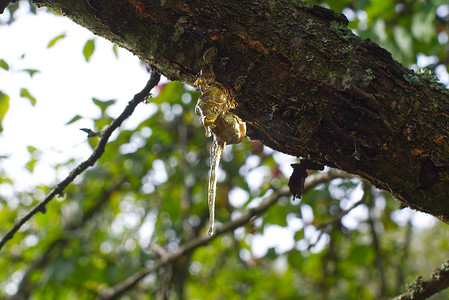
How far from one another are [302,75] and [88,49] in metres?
1.24

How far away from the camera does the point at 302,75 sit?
2.60ft

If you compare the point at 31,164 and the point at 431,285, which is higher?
the point at 431,285

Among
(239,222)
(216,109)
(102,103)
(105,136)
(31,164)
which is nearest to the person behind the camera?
(216,109)

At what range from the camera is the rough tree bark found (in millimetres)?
783

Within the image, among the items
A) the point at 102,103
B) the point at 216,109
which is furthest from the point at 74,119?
the point at 216,109

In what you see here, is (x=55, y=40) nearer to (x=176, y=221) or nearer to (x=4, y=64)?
(x=4, y=64)

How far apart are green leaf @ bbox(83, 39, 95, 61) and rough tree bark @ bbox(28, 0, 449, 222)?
91 cm

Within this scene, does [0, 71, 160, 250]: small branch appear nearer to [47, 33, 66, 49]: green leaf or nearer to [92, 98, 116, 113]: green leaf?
[92, 98, 116, 113]: green leaf

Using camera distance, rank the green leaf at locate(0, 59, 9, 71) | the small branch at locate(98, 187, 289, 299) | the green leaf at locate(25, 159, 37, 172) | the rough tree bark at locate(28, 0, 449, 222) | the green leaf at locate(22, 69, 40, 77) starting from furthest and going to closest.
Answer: the green leaf at locate(25, 159, 37, 172)
the small branch at locate(98, 187, 289, 299)
the green leaf at locate(22, 69, 40, 77)
the green leaf at locate(0, 59, 9, 71)
the rough tree bark at locate(28, 0, 449, 222)

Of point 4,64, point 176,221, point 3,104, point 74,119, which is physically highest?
point 4,64

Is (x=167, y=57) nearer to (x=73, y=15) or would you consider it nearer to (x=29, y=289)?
(x=73, y=15)

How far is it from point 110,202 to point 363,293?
2287 millimetres

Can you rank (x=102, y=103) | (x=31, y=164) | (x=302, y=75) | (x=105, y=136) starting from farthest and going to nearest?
1. (x=31, y=164)
2. (x=102, y=103)
3. (x=105, y=136)
4. (x=302, y=75)

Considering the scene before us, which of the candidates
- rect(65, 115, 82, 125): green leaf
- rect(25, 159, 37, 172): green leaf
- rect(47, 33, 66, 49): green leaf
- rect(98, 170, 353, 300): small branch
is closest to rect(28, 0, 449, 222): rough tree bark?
rect(65, 115, 82, 125): green leaf
